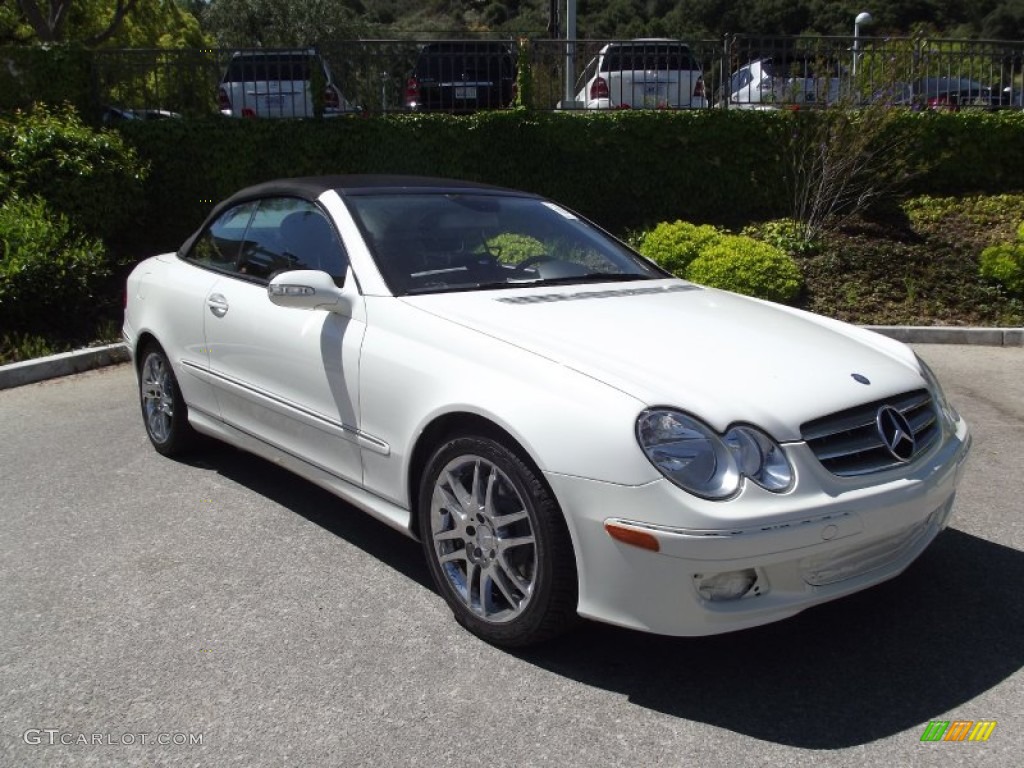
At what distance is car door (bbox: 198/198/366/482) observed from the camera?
12.7ft

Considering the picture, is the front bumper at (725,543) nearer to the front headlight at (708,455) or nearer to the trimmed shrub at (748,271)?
the front headlight at (708,455)

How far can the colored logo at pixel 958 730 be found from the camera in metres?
2.81

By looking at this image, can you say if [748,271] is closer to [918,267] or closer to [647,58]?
[918,267]

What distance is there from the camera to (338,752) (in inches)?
110

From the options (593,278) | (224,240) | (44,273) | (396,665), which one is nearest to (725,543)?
(396,665)

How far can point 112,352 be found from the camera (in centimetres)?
820

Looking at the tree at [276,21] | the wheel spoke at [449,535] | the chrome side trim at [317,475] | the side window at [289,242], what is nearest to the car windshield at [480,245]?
the side window at [289,242]

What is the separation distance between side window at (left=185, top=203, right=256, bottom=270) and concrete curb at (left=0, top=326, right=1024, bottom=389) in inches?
99.6

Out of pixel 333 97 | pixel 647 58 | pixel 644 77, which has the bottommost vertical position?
pixel 333 97

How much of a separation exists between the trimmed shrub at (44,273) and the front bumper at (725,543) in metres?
6.71

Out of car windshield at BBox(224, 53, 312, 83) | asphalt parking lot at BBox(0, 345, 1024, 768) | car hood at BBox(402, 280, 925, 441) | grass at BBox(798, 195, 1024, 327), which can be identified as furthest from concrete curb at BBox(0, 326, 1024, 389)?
car hood at BBox(402, 280, 925, 441)

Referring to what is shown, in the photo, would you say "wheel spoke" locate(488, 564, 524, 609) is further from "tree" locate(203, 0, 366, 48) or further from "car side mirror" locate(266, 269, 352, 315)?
"tree" locate(203, 0, 366, 48)

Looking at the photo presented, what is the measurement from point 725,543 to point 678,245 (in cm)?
709

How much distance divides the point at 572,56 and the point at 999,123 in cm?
520
